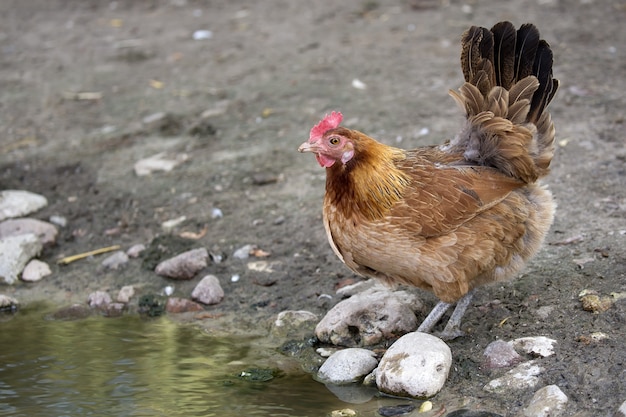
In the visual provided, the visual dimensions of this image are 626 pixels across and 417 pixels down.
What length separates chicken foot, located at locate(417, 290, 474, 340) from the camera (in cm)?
482

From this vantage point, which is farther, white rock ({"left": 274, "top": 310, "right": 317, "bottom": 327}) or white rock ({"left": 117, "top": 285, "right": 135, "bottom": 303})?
white rock ({"left": 117, "top": 285, "right": 135, "bottom": 303})

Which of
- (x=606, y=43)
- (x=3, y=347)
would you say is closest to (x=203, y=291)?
(x=3, y=347)

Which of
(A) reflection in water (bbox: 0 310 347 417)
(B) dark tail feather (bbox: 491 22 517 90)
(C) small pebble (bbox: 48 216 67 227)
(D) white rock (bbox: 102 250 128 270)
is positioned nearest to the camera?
(A) reflection in water (bbox: 0 310 347 417)

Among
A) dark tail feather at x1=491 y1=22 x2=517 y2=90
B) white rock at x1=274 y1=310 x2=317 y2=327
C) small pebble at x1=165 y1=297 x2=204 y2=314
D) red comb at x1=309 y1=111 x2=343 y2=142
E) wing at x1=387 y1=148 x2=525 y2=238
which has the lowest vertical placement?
small pebble at x1=165 y1=297 x2=204 y2=314

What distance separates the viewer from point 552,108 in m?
7.45

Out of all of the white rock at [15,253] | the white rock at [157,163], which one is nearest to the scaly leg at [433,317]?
the white rock at [15,253]

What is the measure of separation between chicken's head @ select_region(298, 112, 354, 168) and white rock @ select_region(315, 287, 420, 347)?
0.95 metres

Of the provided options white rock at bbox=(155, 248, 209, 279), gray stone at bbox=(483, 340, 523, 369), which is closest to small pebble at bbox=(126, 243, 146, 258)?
white rock at bbox=(155, 248, 209, 279)

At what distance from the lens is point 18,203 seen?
6887mm

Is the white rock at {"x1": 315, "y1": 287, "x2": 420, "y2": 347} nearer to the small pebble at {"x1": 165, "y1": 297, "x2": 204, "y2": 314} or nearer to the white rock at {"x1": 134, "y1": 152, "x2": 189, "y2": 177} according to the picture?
the small pebble at {"x1": 165, "y1": 297, "x2": 204, "y2": 314}

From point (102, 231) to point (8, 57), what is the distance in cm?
469

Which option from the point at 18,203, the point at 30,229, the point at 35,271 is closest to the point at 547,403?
the point at 35,271

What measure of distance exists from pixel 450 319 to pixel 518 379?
733mm

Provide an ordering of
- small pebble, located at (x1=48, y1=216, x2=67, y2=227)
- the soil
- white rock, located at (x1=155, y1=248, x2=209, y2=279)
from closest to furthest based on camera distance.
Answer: the soil < white rock, located at (x1=155, y1=248, x2=209, y2=279) < small pebble, located at (x1=48, y1=216, x2=67, y2=227)
